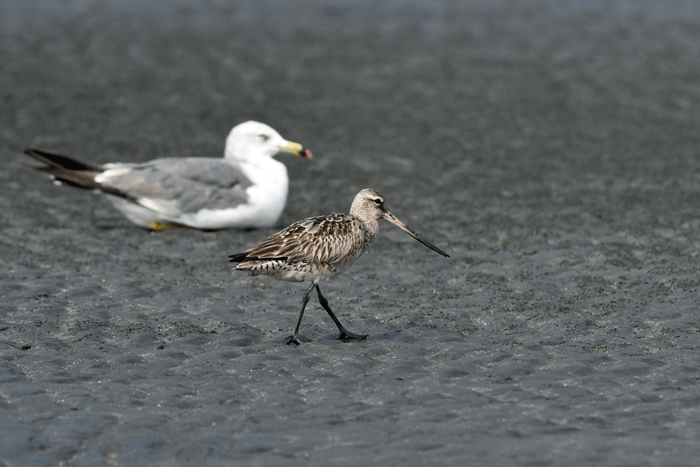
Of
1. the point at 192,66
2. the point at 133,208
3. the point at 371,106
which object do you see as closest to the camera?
the point at 133,208

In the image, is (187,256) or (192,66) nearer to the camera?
(187,256)

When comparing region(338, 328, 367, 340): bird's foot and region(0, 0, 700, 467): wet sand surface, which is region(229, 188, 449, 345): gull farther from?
region(0, 0, 700, 467): wet sand surface

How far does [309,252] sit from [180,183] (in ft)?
13.3

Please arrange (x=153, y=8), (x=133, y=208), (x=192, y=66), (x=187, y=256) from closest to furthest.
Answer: (x=187, y=256) < (x=133, y=208) < (x=192, y=66) < (x=153, y=8)

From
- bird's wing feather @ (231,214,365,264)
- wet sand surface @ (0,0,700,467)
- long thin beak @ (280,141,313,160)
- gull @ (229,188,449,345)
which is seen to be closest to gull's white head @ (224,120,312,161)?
long thin beak @ (280,141,313,160)

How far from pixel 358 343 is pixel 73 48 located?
1248cm

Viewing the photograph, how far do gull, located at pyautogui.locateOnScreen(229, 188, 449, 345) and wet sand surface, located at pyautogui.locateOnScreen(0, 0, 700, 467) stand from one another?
0.59 m

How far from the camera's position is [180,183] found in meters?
11.8

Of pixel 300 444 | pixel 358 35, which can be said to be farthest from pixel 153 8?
pixel 300 444

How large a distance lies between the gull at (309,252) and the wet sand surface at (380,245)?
1.94 ft

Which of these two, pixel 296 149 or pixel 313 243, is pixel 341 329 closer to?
pixel 313 243

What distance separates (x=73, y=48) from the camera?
18781 mm

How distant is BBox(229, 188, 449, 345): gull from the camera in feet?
26.5

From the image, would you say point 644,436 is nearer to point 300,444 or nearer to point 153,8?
point 300,444
